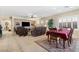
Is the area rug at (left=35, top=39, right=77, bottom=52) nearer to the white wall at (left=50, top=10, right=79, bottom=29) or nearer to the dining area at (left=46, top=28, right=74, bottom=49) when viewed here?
the dining area at (left=46, top=28, right=74, bottom=49)

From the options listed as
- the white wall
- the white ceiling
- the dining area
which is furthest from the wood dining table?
the white ceiling

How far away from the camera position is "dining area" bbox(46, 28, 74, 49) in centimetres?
286

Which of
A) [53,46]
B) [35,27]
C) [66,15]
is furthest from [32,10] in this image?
[53,46]

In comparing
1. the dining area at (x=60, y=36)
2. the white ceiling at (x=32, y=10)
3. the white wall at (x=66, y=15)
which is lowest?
the dining area at (x=60, y=36)

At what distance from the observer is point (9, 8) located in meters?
2.85

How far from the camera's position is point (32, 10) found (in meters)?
2.88

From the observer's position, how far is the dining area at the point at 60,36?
2858mm

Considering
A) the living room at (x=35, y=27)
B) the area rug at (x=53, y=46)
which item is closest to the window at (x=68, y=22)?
the living room at (x=35, y=27)

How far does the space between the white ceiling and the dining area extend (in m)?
0.33

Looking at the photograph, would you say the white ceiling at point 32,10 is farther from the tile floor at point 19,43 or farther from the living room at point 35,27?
the tile floor at point 19,43
